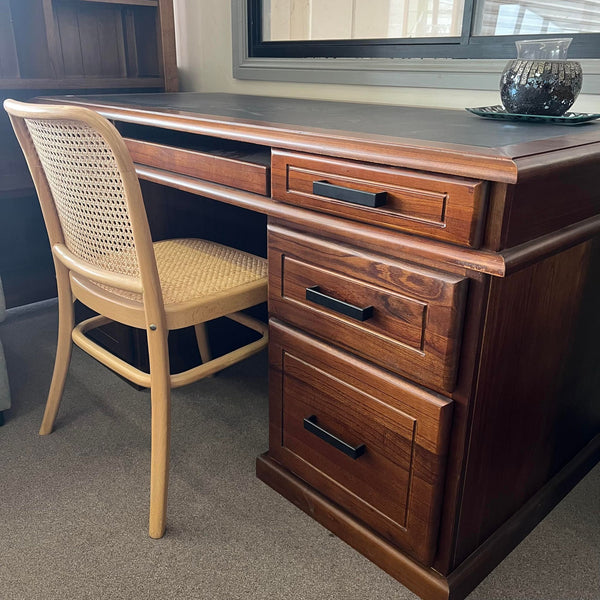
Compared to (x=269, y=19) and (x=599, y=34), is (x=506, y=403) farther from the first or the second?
(x=269, y=19)

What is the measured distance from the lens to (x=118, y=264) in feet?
3.34

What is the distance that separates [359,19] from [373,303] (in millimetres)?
954

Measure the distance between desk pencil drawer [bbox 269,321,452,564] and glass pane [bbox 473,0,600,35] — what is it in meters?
0.79

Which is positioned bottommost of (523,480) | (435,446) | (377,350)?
(523,480)

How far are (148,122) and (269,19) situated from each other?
31.2 inches

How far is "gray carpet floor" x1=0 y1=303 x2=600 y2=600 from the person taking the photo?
0.95 meters

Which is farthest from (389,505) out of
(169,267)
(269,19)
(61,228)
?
(269,19)

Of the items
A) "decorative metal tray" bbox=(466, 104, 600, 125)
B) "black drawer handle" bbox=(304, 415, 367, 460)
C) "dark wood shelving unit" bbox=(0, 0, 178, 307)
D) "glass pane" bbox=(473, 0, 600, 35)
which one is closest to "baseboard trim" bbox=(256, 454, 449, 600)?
"black drawer handle" bbox=(304, 415, 367, 460)

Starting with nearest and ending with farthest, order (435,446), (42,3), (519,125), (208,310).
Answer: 1. (435,446)
2. (519,125)
3. (208,310)
4. (42,3)

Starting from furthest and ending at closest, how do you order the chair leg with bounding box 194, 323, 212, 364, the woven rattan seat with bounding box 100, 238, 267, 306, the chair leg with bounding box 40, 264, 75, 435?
the chair leg with bounding box 194, 323, 212, 364, the chair leg with bounding box 40, 264, 75, 435, the woven rattan seat with bounding box 100, 238, 267, 306

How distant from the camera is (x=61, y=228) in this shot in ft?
3.82

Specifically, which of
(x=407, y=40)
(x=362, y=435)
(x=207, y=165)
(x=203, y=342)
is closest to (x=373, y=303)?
(x=362, y=435)

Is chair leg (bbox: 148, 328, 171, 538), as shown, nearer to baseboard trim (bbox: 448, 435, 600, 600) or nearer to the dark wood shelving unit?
baseboard trim (bbox: 448, 435, 600, 600)

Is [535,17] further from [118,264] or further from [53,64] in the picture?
[53,64]
